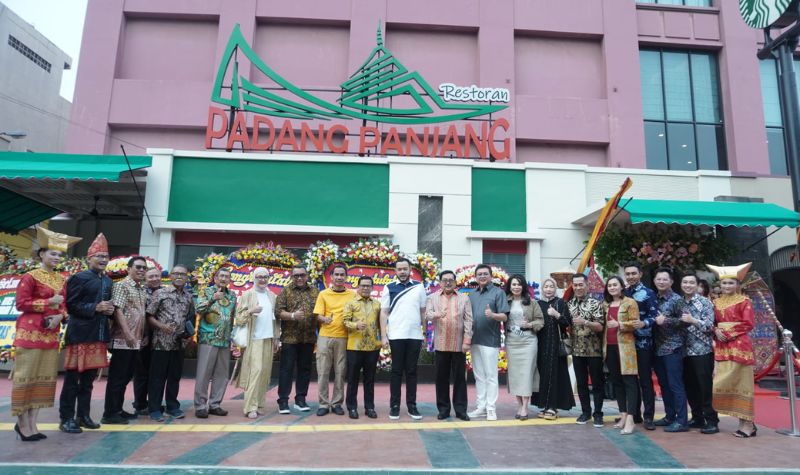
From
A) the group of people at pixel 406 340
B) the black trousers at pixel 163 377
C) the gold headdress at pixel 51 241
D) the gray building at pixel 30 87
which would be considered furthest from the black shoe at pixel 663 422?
the gray building at pixel 30 87

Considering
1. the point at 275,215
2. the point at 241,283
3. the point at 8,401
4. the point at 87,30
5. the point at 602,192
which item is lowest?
the point at 8,401

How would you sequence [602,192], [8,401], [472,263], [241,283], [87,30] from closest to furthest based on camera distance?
[8,401], [241,283], [472,263], [602,192], [87,30]

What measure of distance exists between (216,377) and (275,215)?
6.01 m

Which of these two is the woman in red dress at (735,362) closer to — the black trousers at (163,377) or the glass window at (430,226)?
the black trousers at (163,377)

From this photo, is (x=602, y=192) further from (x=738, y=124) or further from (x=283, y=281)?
(x=738, y=124)

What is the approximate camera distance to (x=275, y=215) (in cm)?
1168

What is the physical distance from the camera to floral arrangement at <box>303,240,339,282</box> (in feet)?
32.6

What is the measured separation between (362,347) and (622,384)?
2.98 m

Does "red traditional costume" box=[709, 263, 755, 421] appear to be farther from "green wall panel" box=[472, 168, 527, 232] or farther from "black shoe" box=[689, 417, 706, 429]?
"green wall panel" box=[472, 168, 527, 232]

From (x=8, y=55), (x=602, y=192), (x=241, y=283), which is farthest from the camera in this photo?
(x=8, y=55)

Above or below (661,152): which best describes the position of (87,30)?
above

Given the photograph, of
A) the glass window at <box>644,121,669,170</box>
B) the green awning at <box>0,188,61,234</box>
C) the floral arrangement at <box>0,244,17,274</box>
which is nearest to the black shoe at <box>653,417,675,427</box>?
the floral arrangement at <box>0,244,17,274</box>

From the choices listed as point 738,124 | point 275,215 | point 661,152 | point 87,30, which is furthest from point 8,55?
point 738,124

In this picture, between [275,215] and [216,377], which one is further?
A: [275,215]
